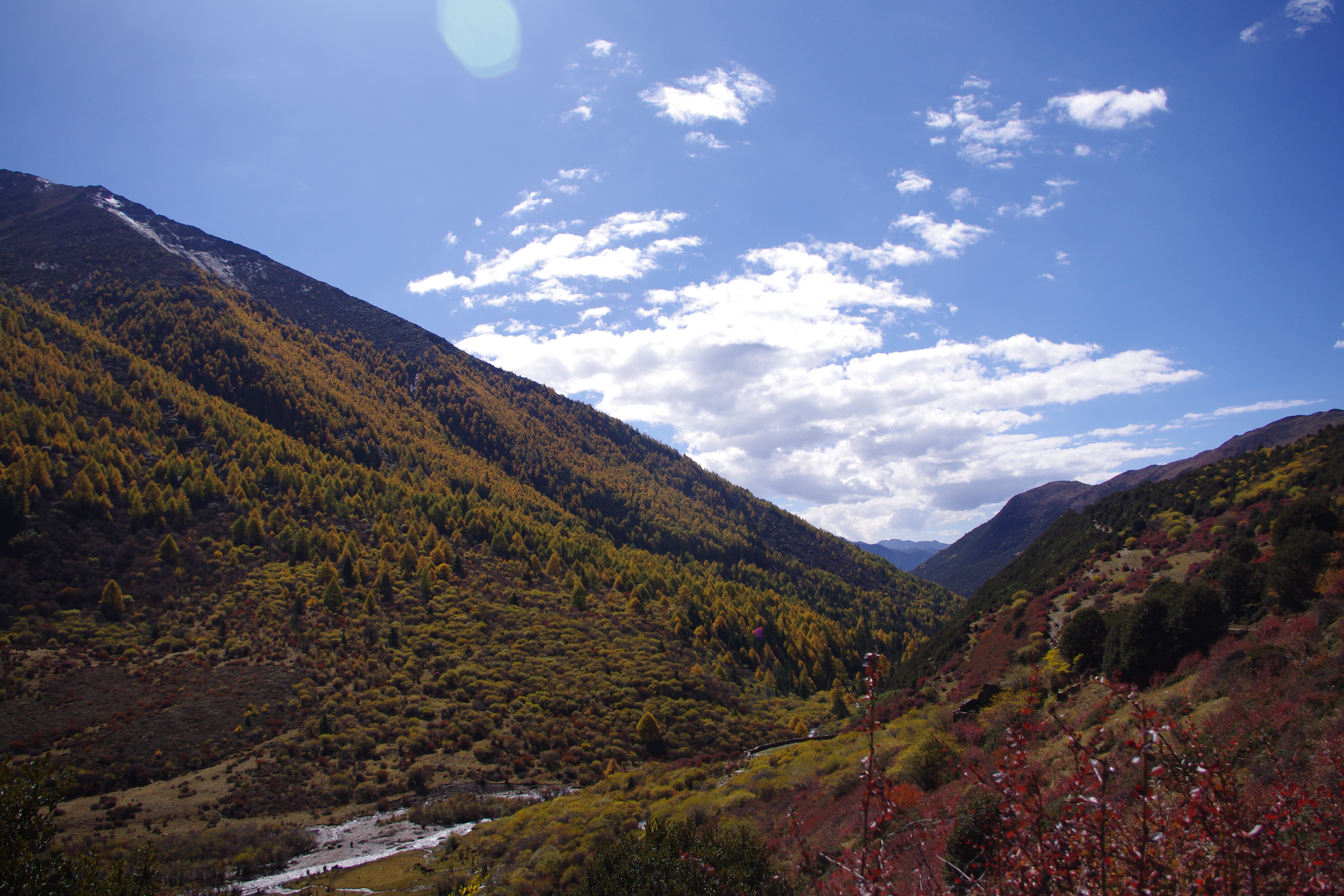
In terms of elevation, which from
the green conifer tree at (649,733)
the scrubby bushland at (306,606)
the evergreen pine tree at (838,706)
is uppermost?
the scrubby bushland at (306,606)

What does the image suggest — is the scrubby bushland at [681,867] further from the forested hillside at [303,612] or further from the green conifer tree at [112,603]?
the green conifer tree at [112,603]

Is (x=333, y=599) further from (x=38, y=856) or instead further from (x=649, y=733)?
(x=38, y=856)

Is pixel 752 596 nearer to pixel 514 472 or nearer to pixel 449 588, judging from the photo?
pixel 449 588

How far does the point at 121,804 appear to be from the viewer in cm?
3400

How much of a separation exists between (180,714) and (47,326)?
129 m

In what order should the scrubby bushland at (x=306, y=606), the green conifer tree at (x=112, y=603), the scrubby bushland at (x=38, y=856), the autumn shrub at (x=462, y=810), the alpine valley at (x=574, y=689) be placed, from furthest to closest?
the green conifer tree at (x=112, y=603), the scrubby bushland at (x=306, y=606), the autumn shrub at (x=462, y=810), the scrubby bushland at (x=38, y=856), the alpine valley at (x=574, y=689)

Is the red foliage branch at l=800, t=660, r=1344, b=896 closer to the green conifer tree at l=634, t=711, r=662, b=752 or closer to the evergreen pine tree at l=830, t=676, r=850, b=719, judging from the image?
the green conifer tree at l=634, t=711, r=662, b=752

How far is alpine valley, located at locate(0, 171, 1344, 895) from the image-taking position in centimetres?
639

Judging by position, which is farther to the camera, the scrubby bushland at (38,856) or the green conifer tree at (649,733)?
the green conifer tree at (649,733)

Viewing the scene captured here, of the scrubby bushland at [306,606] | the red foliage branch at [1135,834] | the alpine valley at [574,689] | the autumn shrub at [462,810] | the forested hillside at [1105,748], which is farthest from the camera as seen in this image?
the scrubby bushland at [306,606]

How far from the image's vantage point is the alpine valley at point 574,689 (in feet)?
21.0

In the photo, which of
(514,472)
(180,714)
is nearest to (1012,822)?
(180,714)

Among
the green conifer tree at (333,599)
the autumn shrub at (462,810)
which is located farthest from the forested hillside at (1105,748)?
the green conifer tree at (333,599)

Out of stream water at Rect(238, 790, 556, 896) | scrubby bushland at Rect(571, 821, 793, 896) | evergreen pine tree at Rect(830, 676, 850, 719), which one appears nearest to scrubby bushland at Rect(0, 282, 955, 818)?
stream water at Rect(238, 790, 556, 896)
